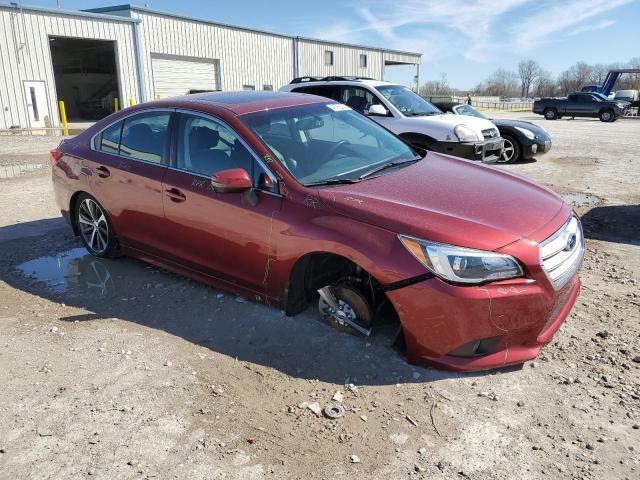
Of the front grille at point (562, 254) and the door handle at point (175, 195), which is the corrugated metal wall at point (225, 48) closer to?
the door handle at point (175, 195)

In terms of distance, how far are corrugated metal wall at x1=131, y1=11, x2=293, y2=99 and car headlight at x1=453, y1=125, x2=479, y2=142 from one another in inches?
897

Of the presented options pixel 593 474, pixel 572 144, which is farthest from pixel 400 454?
pixel 572 144

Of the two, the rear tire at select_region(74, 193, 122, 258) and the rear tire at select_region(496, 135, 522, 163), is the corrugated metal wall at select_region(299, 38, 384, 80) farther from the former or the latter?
the rear tire at select_region(74, 193, 122, 258)

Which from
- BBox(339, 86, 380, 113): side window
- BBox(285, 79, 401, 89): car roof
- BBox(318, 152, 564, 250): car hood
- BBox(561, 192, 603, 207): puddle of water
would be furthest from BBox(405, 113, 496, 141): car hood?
BBox(318, 152, 564, 250): car hood

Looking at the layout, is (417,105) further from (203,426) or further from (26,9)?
(26,9)

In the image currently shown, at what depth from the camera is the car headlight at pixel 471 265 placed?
9.59 ft

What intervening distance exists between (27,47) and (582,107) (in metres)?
30.2

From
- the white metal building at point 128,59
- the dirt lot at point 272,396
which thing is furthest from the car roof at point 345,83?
the white metal building at point 128,59

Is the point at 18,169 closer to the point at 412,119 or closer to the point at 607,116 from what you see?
the point at 412,119

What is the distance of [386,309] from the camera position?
145 inches

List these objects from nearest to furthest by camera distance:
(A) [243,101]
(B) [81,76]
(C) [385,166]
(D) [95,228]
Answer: (C) [385,166] → (A) [243,101] → (D) [95,228] → (B) [81,76]

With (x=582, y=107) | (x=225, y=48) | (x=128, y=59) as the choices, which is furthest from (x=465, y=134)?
(x=582, y=107)

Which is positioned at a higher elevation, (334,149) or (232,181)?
(334,149)

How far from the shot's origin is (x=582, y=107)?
31.6 metres
